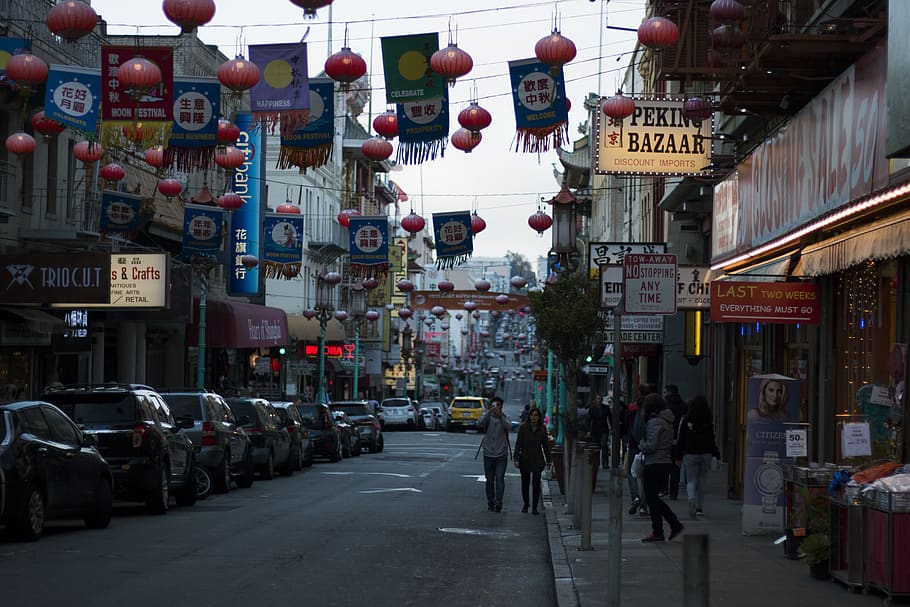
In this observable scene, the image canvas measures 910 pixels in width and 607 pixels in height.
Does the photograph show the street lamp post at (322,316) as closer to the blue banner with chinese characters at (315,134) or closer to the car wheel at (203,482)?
the car wheel at (203,482)

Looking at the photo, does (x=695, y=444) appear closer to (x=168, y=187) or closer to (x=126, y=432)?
(x=126, y=432)

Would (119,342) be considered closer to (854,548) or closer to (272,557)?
(272,557)

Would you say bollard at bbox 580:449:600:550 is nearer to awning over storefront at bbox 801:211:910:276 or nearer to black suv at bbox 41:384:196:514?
awning over storefront at bbox 801:211:910:276

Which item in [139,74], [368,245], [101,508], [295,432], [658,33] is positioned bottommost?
[101,508]

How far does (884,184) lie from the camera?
1338 centimetres

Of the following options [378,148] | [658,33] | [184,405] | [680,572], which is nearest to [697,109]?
[658,33]

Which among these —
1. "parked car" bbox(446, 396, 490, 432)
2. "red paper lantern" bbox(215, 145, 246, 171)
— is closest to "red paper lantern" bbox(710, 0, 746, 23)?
"red paper lantern" bbox(215, 145, 246, 171)

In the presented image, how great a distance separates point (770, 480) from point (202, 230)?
23.5 metres

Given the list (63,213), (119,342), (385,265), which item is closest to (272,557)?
(63,213)

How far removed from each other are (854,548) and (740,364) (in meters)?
13.4

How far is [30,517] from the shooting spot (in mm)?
15688

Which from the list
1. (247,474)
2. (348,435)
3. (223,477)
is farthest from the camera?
(348,435)

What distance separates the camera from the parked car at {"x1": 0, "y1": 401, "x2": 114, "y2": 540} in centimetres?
1531

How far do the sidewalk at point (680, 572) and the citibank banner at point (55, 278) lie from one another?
1465cm
